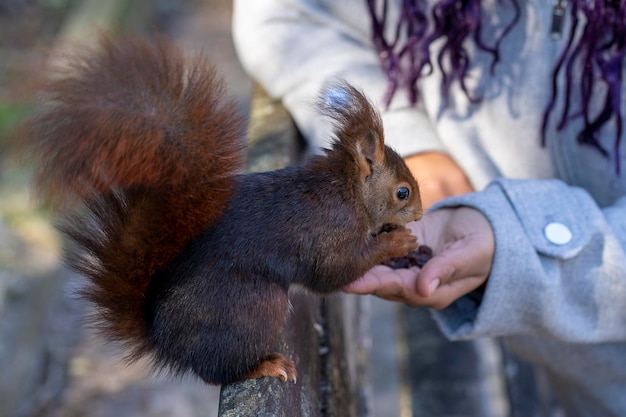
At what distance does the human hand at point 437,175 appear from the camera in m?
1.31

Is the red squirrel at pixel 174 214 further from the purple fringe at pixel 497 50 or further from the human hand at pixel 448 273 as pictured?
the purple fringe at pixel 497 50

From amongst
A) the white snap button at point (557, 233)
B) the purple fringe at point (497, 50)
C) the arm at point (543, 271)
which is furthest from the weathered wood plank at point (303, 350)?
the white snap button at point (557, 233)

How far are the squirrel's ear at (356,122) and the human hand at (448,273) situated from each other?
16 cm

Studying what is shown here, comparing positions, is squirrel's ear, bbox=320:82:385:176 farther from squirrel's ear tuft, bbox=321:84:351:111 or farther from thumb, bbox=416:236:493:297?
thumb, bbox=416:236:493:297

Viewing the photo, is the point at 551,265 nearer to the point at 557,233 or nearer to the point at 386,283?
the point at 557,233

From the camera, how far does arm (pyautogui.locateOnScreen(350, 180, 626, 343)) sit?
1088 mm

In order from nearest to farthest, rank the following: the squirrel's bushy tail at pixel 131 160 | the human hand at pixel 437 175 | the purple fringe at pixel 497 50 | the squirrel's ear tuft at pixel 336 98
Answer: the squirrel's bushy tail at pixel 131 160 → the squirrel's ear tuft at pixel 336 98 → the purple fringe at pixel 497 50 → the human hand at pixel 437 175

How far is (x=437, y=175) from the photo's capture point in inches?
Answer: 52.1

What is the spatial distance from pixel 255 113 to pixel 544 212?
0.63 meters

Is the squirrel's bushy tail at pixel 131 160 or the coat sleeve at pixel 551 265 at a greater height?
the squirrel's bushy tail at pixel 131 160

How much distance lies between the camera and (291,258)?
963 millimetres

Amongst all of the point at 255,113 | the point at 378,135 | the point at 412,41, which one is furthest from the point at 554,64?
the point at 255,113

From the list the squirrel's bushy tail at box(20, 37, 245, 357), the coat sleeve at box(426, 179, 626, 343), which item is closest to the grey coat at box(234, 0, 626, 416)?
the coat sleeve at box(426, 179, 626, 343)

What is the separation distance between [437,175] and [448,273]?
1.01ft
